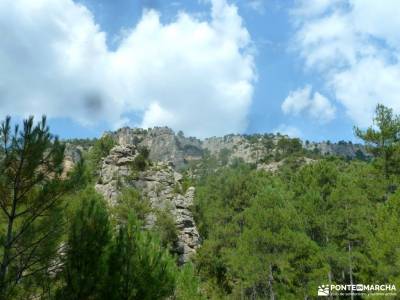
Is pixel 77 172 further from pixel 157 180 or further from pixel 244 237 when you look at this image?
pixel 157 180

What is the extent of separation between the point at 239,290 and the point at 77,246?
3313 cm

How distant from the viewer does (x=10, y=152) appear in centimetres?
947

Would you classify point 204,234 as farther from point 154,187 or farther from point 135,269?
point 135,269

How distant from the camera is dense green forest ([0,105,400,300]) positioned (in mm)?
9766

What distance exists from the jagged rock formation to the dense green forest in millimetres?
1914

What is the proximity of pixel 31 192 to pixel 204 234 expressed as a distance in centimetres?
4490

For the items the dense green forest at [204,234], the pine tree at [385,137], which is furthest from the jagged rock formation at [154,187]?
the pine tree at [385,137]

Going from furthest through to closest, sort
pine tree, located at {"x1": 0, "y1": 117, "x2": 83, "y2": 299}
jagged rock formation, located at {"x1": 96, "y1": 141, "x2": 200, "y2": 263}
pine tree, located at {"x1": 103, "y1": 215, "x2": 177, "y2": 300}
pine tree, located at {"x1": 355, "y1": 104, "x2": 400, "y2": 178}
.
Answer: jagged rock formation, located at {"x1": 96, "y1": 141, "x2": 200, "y2": 263} → pine tree, located at {"x1": 355, "y1": 104, "x2": 400, "y2": 178} → pine tree, located at {"x1": 103, "y1": 215, "x2": 177, "y2": 300} → pine tree, located at {"x1": 0, "y1": 117, "x2": 83, "y2": 299}

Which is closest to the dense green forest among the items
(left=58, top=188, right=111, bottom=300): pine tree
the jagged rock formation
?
(left=58, top=188, right=111, bottom=300): pine tree

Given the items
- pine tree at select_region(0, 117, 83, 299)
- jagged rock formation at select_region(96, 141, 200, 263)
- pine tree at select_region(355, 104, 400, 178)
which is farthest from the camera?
jagged rock formation at select_region(96, 141, 200, 263)

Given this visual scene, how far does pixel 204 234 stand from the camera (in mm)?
53406

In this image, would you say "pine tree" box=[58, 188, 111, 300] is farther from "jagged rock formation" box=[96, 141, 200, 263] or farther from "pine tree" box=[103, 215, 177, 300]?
"jagged rock formation" box=[96, 141, 200, 263]

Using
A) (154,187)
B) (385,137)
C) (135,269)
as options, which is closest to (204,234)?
(154,187)

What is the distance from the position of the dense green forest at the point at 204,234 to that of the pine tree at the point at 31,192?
1.0 inches
